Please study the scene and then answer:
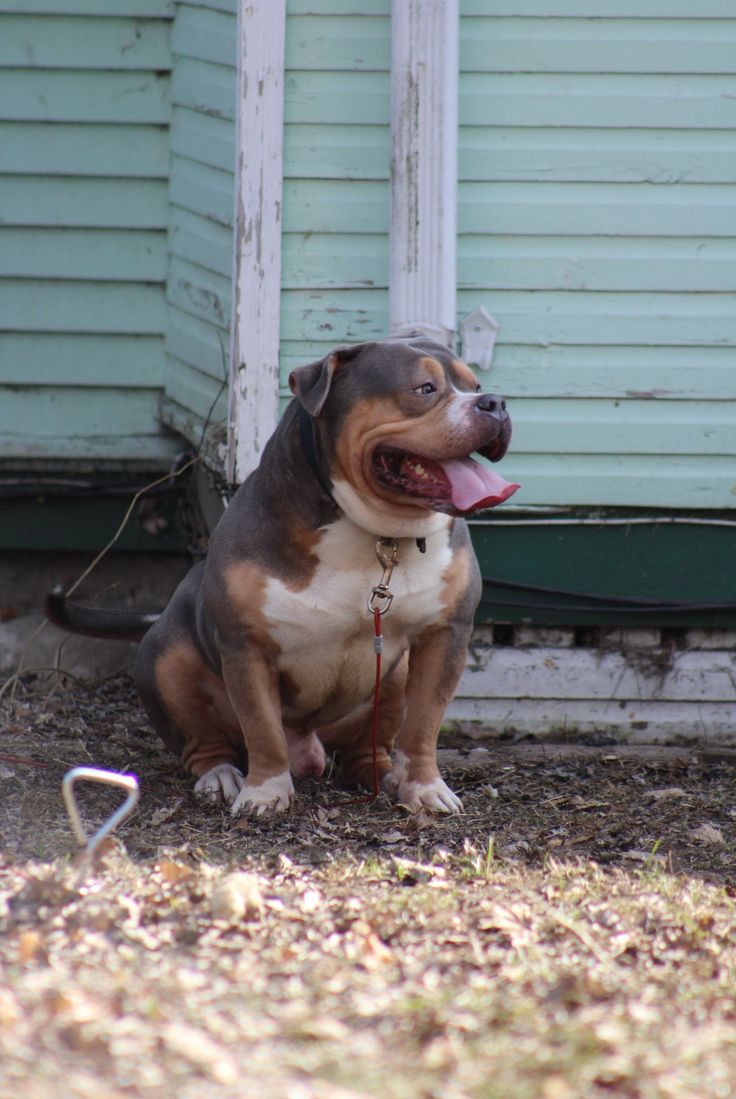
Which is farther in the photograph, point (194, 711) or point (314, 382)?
point (194, 711)

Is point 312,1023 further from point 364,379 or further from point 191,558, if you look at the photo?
point 191,558

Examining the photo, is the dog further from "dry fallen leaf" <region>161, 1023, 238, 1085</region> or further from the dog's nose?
"dry fallen leaf" <region>161, 1023, 238, 1085</region>

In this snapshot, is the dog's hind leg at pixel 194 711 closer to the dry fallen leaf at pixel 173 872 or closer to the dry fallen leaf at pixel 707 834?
the dry fallen leaf at pixel 173 872

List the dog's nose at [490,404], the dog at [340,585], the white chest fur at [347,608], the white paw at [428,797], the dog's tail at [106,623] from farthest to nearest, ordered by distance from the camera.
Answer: the dog's tail at [106,623]
the white paw at [428,797]
the white chest fur at [347,608]
the dog at [340,585]
the dog's nose at [490,404]

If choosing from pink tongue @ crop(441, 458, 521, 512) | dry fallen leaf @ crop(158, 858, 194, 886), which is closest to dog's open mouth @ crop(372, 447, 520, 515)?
pink tongue @ crop(441, 458, 521, 512)

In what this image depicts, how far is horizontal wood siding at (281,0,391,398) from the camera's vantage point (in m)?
5.41

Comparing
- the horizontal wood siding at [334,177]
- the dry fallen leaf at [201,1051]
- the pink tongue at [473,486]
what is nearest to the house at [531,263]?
the horizontal wood siding at [334,177]

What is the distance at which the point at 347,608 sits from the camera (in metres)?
4.46

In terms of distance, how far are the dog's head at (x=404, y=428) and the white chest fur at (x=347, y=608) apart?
16 cm

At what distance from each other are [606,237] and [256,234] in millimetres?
1262

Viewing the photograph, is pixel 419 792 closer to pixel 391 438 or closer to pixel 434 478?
pixel 434 478

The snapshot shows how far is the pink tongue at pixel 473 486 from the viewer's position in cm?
409

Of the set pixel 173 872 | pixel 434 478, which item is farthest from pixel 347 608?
pixel 173 872

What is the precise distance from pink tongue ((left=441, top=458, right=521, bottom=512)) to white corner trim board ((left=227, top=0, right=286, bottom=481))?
151 cm
